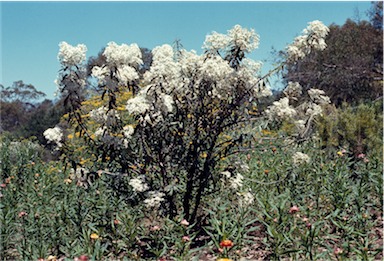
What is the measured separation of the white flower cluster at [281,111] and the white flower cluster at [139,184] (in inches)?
45.6

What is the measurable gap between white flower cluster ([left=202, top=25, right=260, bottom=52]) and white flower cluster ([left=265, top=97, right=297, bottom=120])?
515 millimetres

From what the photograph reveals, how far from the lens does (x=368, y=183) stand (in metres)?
4.61

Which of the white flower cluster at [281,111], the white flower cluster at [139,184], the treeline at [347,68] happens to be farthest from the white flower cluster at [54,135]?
the treeline at [347,68]

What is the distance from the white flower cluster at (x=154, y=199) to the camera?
11.8ft

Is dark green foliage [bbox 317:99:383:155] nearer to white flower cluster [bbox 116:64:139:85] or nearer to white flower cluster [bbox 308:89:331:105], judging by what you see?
white flower cluster [bbox 308:89:331:105]

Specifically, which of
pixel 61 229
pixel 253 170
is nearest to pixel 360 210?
pixel 253 170

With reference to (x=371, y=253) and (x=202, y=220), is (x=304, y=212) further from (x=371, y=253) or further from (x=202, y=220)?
(x=202, y=220)

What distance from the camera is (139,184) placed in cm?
361

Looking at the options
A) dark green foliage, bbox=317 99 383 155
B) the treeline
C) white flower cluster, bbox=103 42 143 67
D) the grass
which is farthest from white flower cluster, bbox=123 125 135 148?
the treeline

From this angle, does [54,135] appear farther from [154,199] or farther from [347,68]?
[347,68]

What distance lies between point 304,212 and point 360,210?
52 centimetres

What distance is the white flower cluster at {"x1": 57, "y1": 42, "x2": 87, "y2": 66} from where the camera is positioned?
11.6ft

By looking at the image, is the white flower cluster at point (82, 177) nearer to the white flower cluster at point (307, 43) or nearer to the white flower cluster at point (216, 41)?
the white flower cluster at point (216, 41)

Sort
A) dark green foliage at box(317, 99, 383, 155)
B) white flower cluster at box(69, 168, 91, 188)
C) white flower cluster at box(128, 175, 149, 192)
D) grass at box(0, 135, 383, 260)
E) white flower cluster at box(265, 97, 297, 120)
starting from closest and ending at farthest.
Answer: grass at box(0, 135, 383, 260) → white flower cluster at box(128, 175, 149, 192) → white flower cluster at box(265, 97, 297, 120) → white flower cluster at box(69, 168, 91, 188) → dark green foliage at box(317, 99, 383, 155)
